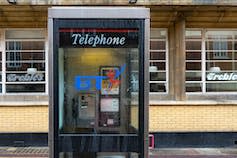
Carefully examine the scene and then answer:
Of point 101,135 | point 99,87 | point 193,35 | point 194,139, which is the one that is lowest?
point 194,139

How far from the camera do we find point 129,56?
5117 mm

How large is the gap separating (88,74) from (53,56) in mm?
538

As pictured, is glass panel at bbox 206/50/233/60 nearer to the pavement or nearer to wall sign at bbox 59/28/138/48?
the pavement

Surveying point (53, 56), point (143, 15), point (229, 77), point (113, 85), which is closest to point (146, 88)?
point (113, 85)

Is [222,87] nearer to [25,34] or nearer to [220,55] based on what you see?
[220,55]

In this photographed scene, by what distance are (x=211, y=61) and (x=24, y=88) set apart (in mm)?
5468

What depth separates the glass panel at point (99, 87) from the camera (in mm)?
5020

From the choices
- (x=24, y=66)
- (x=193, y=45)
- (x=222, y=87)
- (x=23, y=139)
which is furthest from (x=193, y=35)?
(x=23, y=139)

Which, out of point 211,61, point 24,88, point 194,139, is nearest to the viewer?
point 194,139

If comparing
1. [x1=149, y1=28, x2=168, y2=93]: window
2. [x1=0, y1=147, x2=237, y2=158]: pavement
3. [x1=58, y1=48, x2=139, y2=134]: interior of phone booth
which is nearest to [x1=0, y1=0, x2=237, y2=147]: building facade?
[x1=149, y1=28, x2=168, y2=93]: window

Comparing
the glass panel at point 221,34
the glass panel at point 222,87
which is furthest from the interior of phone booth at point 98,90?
the glass panel at point 221,34

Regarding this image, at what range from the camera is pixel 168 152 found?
32.7ft

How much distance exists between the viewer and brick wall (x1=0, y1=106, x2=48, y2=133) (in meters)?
10.3

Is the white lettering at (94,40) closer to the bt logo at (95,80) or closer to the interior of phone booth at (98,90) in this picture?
the interior of phone booth at (98,90)
